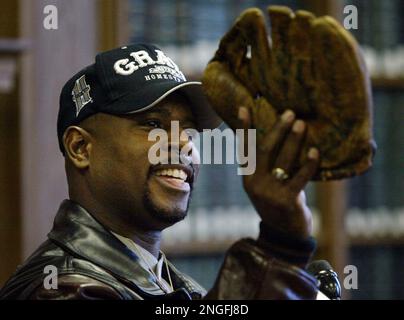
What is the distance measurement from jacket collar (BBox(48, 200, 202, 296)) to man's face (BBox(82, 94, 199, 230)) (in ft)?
0.11

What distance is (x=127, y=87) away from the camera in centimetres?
134

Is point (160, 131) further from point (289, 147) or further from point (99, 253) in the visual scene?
point (289, 147)

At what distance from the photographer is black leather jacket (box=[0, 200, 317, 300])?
3.55ft

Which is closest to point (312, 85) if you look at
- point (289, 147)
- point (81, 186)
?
point (289, 147)

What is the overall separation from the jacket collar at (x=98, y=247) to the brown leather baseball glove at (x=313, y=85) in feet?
0.94

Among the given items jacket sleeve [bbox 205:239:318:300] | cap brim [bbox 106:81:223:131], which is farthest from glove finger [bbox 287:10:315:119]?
cap brim [bbox 106:81:223:131]

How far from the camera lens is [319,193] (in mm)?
2551

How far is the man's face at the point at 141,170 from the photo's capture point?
1.31m

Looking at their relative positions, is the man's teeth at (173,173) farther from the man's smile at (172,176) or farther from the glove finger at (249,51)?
the glove finger at (249,51)

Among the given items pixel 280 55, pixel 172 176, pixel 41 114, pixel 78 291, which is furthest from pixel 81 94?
pixel 41 114

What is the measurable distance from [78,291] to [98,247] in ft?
0.39

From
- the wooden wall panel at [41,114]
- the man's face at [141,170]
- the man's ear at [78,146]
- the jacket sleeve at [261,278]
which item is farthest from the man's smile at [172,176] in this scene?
the wooden wall panel at [41,114]
